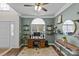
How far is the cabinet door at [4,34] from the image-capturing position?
861cm

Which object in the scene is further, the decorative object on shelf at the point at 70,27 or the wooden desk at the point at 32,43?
the wooden desk at the point at 32,43

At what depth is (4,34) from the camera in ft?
28.8

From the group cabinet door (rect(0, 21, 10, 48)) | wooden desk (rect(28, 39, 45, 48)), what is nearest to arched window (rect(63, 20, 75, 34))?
wooden desk (rect(28, 39, 45, 48))

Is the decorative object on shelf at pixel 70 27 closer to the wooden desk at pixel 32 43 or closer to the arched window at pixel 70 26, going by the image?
the arched window at pixel 70 26

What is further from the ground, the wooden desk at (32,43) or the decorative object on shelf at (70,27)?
the decorative object on shelf at (70,27)

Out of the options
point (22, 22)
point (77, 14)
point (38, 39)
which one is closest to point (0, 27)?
point (22, 22)

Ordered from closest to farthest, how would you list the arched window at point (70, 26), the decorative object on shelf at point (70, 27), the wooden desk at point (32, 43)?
1. the decorative object on shelf at point (70, 27)
2. the arched window at point (70, 26)
3. the wooden desk at point (32, 43)

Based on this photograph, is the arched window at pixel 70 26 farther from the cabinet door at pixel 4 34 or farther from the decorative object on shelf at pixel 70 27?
the cabinet door at pixel 4 34

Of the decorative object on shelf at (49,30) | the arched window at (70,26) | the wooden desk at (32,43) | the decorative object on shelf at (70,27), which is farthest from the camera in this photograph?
the decorative object on shelf at (49,30)

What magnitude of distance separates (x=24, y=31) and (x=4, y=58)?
8.90 meters

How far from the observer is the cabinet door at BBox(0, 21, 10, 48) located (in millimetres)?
8609

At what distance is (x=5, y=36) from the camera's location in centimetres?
872

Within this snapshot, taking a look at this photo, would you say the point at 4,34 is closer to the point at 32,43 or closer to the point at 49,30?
the point at 32,43

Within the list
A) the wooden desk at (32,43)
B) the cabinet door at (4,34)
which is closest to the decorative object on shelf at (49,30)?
the wooden desk at (32,43)
